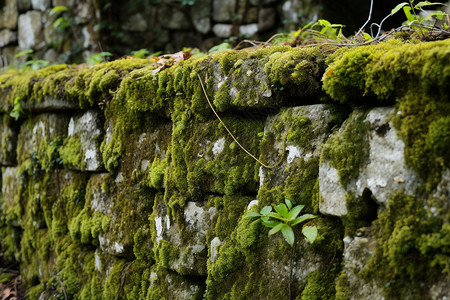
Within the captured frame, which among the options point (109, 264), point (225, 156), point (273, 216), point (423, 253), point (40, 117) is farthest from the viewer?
point (40, 117)

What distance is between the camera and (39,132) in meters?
2.99

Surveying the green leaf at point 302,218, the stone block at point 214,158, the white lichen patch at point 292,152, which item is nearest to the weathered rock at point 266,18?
the stone block at point 214,158

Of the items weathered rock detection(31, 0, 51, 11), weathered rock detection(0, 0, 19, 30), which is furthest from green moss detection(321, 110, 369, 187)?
weathered rock detection(0, 0, 19, 30)

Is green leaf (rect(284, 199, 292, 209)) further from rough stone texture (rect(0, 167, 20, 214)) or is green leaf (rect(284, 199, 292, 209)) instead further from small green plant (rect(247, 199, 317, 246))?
rough stone texture (rect(0, 167, 20, 214))

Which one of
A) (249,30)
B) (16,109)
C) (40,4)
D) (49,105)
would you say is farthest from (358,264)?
(40,4)

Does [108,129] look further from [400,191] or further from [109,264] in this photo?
[400,191]

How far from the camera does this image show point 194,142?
189 centimetres

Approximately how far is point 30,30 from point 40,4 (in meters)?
0.41

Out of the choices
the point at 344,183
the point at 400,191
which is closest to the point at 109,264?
the point at 344,183

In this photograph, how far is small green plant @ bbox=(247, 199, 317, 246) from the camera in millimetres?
1379

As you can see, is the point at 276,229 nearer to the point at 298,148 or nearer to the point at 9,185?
the point at 298,148

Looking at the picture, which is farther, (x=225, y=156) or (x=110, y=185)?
(x=110, y=185)

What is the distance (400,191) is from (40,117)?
2632 millimetres

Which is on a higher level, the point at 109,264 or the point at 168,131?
the point at 168,131
